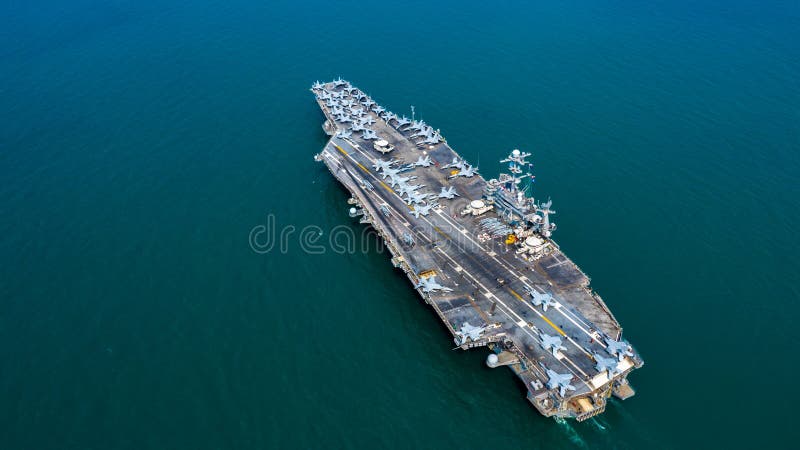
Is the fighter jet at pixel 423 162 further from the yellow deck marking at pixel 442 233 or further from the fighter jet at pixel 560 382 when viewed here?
the fighter jet at pixel 560 382

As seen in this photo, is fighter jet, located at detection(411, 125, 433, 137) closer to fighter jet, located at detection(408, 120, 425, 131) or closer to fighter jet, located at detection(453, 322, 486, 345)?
fighter jet, located at detection(408, 120, 425, 131)

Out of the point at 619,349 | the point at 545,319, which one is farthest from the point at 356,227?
the point at 619,349

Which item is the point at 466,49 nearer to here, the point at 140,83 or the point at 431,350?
the point at 140,83

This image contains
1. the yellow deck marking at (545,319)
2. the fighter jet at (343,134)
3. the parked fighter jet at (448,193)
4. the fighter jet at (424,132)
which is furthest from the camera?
the fighter jet at (343,134)

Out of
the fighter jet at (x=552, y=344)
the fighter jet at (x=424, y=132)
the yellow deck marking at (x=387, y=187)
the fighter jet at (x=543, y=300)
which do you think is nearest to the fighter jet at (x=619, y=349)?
the fighter jet at (x=552, y=344)

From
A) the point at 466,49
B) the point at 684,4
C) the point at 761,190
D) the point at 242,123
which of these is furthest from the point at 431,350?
the point at 684,4
